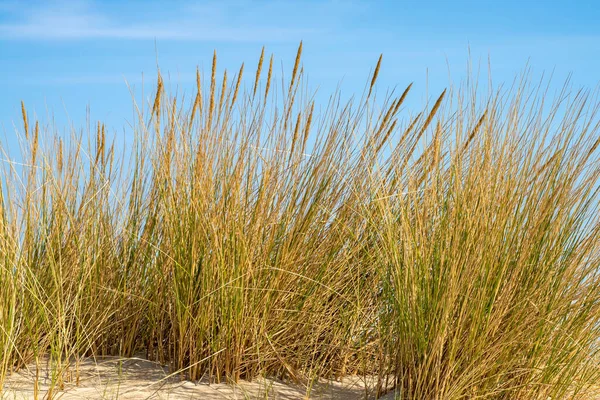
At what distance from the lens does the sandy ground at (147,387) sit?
8.39ft

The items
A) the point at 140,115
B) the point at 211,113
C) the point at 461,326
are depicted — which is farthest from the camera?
the point at 140,115

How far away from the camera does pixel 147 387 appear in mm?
2629

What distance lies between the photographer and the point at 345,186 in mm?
3039

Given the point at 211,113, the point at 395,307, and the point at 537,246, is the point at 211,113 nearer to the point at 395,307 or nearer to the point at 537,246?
the point at 395,307

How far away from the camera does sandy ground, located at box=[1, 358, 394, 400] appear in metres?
2.56

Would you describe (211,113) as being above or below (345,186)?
above

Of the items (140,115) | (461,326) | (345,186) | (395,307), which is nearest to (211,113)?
(140,115)

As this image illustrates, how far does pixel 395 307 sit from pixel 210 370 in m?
0.81

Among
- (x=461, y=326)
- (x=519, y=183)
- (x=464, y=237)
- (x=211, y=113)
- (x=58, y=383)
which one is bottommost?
(x=58, y=383)

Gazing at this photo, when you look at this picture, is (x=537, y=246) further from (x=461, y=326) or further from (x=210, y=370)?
(x=210, y=370)

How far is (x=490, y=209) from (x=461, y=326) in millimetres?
440

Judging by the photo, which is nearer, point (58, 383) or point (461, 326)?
point (461, 326)

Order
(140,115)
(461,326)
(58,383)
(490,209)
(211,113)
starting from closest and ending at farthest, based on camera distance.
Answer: (461,326)
(490,209)
(58,383)
(211,113)
(140,115)

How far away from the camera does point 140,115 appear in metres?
3.04
